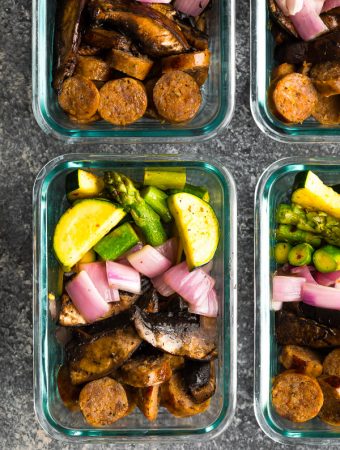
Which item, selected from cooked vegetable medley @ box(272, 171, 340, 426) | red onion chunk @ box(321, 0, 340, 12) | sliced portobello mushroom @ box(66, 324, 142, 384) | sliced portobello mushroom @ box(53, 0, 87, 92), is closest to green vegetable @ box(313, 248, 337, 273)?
cooked vegetable medley @ box(272, 171, 340, 426)

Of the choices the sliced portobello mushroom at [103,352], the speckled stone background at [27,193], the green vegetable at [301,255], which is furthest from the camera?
the speckled stone background at [27,193]

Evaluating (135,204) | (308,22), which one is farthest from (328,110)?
A: (135,204)

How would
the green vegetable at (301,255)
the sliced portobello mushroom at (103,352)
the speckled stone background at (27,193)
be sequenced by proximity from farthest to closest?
the speckled stone background at (27,193)
the green vegetable at (301,255)
the sliced portobello mushroom at (103,352)

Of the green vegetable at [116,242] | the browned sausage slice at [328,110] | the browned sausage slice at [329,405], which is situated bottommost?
the browned sausage slice at [329,405]

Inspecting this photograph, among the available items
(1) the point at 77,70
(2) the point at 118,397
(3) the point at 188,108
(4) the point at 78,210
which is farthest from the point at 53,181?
(2) the point at 118,397

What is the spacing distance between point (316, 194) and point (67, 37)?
690mm

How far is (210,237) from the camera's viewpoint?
5.16 ft

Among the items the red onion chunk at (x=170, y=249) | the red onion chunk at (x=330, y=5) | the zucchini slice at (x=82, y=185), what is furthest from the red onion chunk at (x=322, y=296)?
the red onion chunk at (x=330, y=5)

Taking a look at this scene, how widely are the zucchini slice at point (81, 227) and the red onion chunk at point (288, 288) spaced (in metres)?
0.43

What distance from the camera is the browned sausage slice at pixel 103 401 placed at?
1.56 metres

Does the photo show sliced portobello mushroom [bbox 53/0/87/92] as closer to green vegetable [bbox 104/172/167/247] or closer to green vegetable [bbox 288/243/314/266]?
green vegetable [bbox 104/172/167/247]

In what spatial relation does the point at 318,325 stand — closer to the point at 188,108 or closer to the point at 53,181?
the point at 188,108

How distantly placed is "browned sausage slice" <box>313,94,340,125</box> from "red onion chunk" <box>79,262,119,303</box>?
642 mm

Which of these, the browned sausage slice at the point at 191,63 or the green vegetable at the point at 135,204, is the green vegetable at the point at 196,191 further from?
Answer: the browned sausage slice at the point at 191,63
